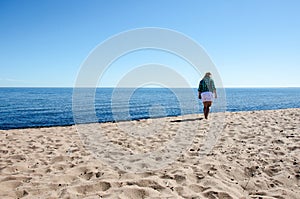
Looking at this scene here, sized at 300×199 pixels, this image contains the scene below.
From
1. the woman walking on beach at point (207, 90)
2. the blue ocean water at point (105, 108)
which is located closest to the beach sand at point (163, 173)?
the woman walking on beach at point (207, 90)

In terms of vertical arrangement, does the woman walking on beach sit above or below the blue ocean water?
above

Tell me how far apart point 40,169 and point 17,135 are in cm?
490

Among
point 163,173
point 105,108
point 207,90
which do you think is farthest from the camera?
point 105,108

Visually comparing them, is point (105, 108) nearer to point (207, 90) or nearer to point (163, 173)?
point (207, 90)

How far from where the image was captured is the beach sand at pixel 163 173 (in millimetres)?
3762

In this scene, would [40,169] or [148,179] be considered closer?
[148,179]

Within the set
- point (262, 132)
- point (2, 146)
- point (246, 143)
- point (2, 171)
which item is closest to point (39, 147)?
point (2, 146)

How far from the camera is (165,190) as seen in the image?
379 cm

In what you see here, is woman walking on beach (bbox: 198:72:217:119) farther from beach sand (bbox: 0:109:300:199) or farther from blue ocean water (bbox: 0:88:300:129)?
blue ocean water (bbox: 0:88:300:129)

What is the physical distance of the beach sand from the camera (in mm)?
3762

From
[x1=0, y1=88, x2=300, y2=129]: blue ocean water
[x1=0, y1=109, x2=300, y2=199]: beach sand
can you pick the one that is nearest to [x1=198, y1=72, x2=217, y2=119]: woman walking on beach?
[x1=0, y1=109, x2=300, y2=199]: beach sand

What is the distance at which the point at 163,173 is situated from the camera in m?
4.58

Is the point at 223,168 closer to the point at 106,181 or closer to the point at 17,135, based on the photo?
the point at 106,181

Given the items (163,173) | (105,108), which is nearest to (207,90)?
(163,173)
